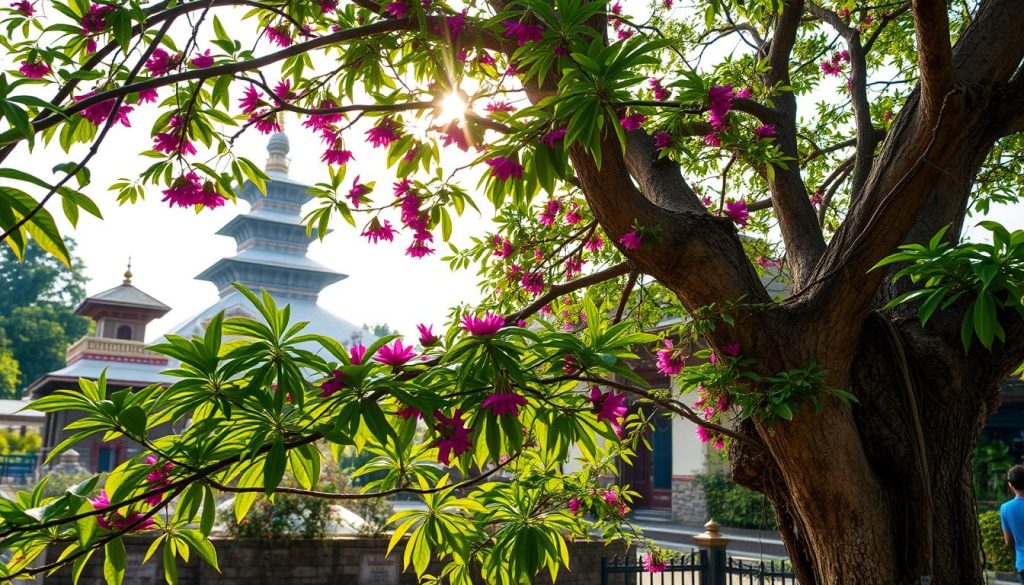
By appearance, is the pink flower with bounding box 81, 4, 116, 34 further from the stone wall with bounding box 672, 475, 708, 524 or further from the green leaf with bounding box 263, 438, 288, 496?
the stone wall with bounding box 672, 475, 708, 524

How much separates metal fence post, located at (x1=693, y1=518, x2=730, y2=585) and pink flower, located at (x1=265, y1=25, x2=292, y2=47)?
21.0 ft

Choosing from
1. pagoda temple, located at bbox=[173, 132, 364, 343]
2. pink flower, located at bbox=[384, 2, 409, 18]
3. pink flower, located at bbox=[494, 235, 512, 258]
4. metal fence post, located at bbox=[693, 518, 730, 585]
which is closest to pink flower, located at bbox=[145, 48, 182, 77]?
pink flower, located at bbox=[384, 2, 409, 18]

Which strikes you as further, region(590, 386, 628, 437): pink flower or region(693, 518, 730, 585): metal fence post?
region(693, 518, 730, 585): metal fence post

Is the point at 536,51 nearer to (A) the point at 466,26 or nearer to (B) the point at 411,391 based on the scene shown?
(A) the point at 466,26

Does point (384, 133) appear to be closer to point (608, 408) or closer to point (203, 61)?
point (203, 61)

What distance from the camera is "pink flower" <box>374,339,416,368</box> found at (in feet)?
6.75

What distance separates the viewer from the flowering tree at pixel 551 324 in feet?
6.26

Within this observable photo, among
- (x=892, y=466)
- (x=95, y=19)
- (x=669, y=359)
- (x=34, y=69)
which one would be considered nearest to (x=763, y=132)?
(x=669, y=359)

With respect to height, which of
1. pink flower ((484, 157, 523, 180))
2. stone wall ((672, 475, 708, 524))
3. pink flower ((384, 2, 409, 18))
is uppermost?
pink flower ((384, 2, 409, 18))

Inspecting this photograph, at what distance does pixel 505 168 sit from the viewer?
7.40 ft

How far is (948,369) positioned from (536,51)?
1.88 meters

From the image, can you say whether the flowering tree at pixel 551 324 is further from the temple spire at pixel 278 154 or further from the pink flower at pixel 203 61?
the temple spire at pixel 278 154

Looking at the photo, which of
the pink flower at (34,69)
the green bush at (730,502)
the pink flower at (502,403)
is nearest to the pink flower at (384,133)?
the pink flower at (34,69)

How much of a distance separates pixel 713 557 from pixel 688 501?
10.6 meters
